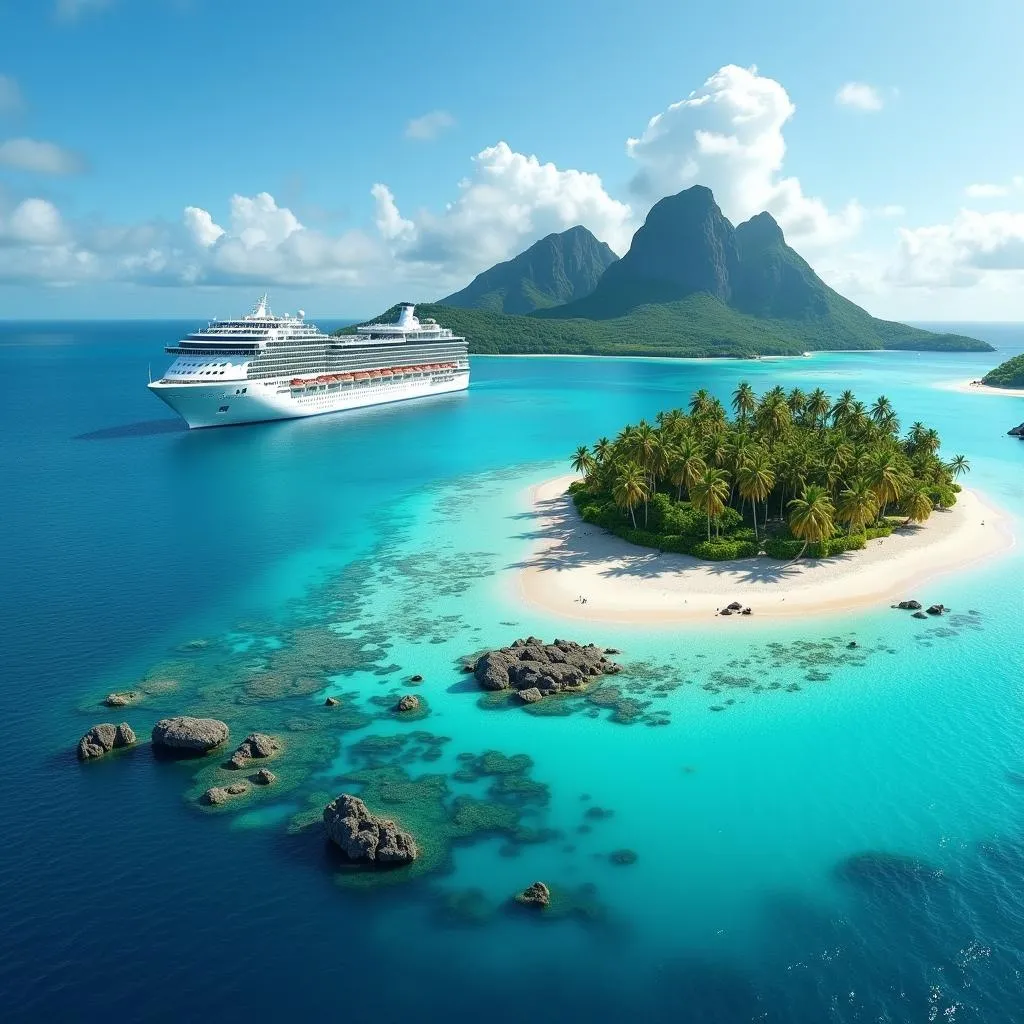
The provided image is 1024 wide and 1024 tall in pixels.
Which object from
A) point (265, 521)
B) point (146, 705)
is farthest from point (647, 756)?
point (265, 521)

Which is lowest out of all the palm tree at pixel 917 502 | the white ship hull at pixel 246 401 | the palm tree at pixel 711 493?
the palm tree at pixel 917 502

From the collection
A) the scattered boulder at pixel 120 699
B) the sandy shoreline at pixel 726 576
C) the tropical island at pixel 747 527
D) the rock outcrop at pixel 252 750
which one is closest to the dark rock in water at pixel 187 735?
the rock outcrop at pixel 252 750

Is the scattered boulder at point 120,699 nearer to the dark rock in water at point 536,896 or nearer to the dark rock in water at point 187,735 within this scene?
the dark rock in water at point 187,735

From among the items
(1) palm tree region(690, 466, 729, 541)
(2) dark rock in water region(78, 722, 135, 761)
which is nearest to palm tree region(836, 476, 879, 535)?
(1) palm tree region(690, 466, 729, 541)

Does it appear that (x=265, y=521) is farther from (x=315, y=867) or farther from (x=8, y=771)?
(x=315, y=867)

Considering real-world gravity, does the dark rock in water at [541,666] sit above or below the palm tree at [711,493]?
below

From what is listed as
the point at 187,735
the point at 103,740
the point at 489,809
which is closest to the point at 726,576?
the point at 489,809

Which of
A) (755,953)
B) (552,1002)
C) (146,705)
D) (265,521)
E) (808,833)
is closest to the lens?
(552,1002)
